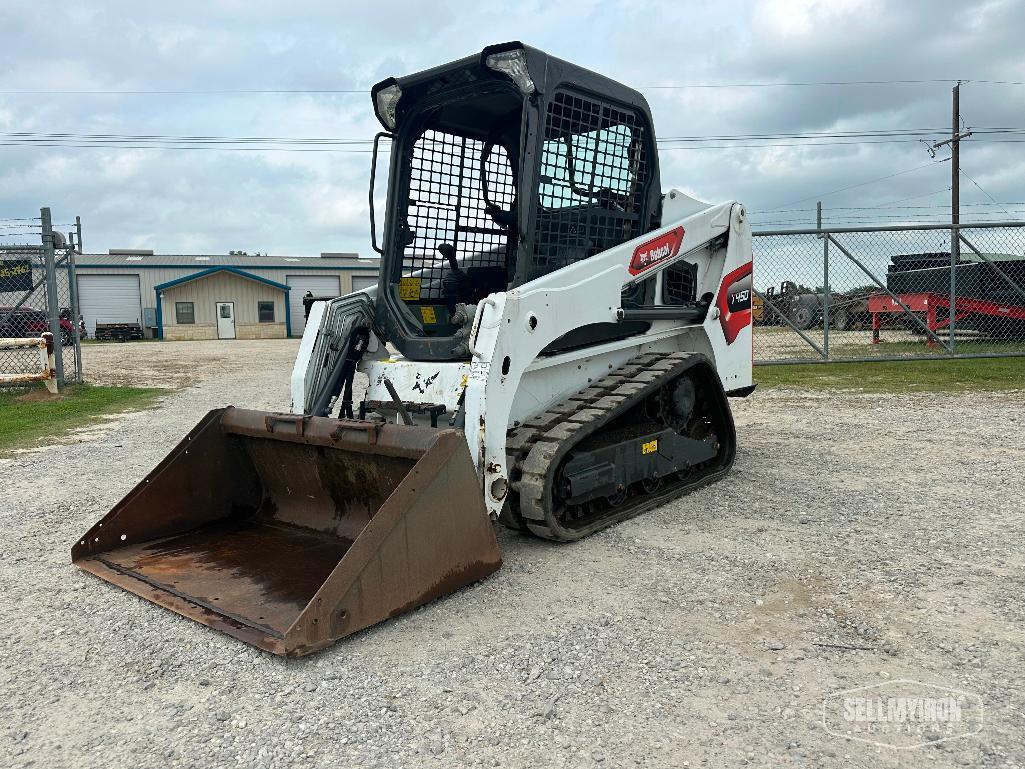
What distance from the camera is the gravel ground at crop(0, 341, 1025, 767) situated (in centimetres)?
253

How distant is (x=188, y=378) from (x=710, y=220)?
1326cm

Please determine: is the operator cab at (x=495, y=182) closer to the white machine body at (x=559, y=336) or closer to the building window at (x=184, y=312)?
the white machine body at (x=559, y=336)

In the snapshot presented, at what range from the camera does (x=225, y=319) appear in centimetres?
4125

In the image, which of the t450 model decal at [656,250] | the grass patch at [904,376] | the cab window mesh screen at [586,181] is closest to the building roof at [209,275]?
the grass patch at [904,376]

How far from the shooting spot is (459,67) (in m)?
4.89

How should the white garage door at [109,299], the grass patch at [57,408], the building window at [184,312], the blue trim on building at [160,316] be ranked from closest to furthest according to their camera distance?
the grass patch at [57,408] < the blue trim on building at [160,316] < the building window at [184,312] < the white garage door at [109,299]

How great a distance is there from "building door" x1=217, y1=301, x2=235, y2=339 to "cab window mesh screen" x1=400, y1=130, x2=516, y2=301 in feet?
125

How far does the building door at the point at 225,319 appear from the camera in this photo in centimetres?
4109

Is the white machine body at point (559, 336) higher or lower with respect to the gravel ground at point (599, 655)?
higher

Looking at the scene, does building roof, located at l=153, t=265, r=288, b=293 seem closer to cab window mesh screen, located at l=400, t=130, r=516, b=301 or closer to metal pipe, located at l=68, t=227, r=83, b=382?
metal pipe, located at l=68, t=227, r=83, b=382

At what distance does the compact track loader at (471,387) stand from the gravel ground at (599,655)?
0.67 feet

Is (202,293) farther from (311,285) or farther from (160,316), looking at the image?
(311,285)

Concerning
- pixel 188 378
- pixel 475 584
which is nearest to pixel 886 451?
pixel 475 584

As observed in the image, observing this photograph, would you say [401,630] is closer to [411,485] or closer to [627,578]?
[411,485]
